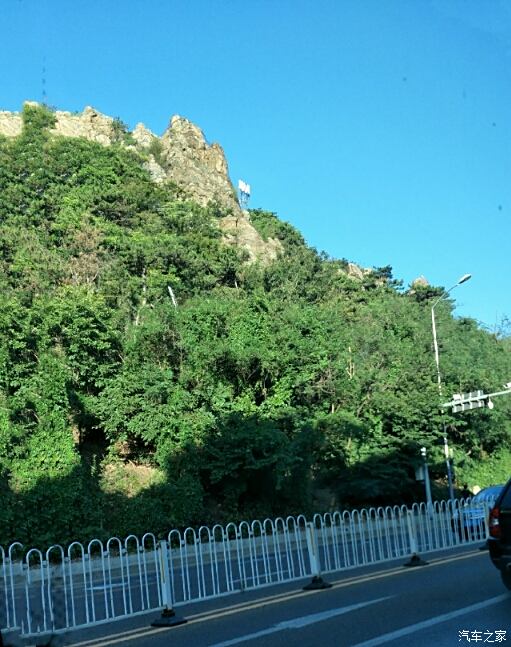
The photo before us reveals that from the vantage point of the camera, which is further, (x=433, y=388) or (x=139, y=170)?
(x=139, y=170)

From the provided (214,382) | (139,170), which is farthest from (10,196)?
(214,382)

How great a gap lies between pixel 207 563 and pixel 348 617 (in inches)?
189

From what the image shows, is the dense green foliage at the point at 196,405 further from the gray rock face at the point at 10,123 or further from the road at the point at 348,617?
the gray rock face at the point at 10,123

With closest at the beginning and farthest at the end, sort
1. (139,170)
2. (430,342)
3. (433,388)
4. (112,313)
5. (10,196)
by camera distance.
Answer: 1. (112,313)
2. (433,388)
3. (430,342)
4. (10,196)
5. (139,170)

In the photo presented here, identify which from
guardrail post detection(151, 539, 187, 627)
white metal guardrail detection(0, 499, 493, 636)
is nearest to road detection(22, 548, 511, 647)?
guardrail post detection(151, 539, 187, 627)

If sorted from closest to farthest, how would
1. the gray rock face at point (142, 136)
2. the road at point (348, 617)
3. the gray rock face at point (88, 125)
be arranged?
the road at point (348, 617), the gray rock face at point (88, 125), the gray rock face at point (142, 136)

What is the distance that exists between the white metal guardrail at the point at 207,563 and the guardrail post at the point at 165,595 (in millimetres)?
15

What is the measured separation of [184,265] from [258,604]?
37.0 meters

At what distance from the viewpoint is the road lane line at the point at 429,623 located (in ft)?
22.2

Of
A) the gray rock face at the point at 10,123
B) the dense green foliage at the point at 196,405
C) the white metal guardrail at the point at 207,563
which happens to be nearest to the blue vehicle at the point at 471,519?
the white metal guardrail at the point at 207,563

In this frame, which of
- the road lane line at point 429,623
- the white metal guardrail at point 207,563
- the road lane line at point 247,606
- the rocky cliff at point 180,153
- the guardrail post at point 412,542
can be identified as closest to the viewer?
the road lane line at point 429,623

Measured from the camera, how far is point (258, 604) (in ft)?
30.9

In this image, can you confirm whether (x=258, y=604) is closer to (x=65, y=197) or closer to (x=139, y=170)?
(x=65, y=197)

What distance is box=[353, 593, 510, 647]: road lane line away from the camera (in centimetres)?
678
